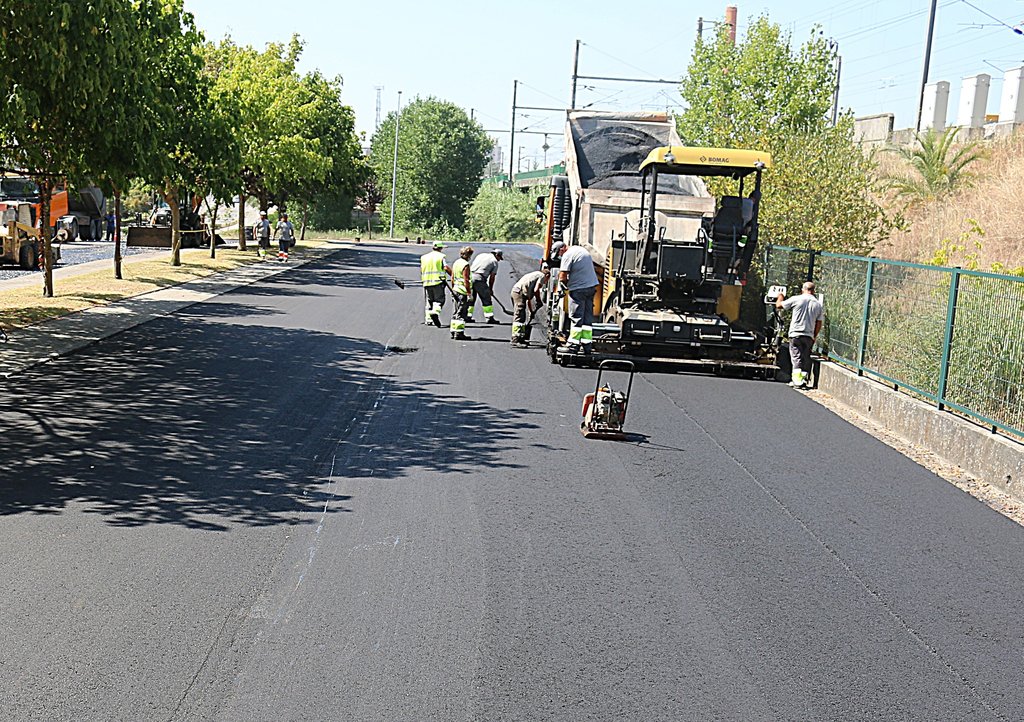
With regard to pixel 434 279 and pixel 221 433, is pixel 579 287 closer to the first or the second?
pixel 434 279

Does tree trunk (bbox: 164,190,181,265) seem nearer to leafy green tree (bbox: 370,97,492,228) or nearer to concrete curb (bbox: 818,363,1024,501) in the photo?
concrete curb (bbox: 818,363,1024,501)

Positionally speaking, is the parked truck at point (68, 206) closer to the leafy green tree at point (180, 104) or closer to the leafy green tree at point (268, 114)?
the leafy green tree at point (268, 114)

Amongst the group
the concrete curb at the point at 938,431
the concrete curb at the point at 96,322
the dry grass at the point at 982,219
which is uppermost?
the dry grass at the point at 982,219

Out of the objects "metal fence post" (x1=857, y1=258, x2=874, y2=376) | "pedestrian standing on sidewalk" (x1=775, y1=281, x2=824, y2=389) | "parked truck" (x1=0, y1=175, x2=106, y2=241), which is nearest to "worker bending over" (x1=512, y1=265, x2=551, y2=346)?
"pedestrian standing on sidewalk" (x1=775, y1=281, x2=824, y2=389)

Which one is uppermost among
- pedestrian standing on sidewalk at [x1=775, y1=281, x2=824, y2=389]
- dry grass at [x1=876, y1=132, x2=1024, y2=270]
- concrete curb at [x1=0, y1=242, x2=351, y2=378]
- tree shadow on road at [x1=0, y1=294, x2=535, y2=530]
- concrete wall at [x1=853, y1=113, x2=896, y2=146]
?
concrete wall at [x1=853, y1=113, x2=896, y2=146]

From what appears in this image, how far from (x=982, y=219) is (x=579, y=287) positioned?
1148 cm

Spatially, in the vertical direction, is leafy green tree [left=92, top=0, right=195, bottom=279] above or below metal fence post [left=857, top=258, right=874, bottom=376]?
above

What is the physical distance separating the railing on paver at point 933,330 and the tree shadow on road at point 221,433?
14.4 ft

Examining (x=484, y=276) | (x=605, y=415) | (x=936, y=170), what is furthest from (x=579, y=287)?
(x=936, y=170)

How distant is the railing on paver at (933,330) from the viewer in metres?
10.3

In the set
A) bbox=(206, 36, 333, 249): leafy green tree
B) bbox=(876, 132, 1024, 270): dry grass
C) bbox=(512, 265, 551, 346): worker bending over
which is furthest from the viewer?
bbox=(206, 36, 333, 249): leafy green tree

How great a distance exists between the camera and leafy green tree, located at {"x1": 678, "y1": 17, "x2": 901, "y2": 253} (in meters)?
21.2

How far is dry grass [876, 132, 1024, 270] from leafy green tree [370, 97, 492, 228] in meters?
61.6

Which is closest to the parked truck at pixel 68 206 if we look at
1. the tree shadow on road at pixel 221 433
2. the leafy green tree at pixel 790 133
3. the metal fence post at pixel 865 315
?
the leafy green tree at pixel 790 133
